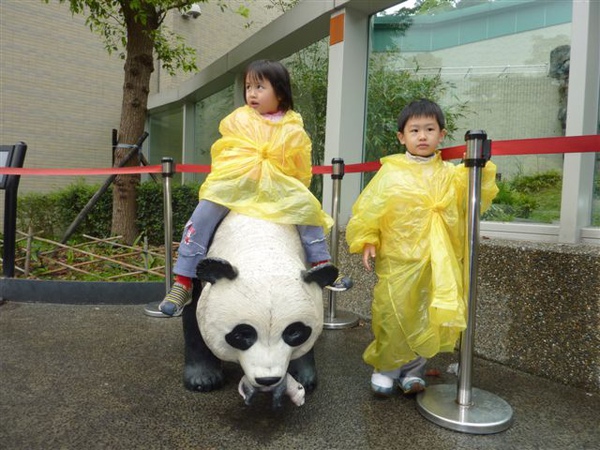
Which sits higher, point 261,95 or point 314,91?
point 314,91

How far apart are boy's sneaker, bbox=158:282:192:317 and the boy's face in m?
1.35

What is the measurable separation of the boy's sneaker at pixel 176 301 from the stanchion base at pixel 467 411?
1239 millimetres

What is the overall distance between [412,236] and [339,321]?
5.38 feet

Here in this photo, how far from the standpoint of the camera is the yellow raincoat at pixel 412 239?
7.29 ft

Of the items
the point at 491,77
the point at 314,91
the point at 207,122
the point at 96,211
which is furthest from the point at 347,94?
the point at 207,122

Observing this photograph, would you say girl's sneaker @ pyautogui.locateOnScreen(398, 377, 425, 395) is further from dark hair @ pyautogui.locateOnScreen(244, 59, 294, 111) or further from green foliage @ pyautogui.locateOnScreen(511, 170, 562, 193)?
green foliage @ pyautogui.locateOnScreen(511, 170, 562, 193)

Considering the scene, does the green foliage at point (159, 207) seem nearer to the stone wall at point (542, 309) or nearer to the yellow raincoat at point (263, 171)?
the yellow raincoat at point (263, 171)

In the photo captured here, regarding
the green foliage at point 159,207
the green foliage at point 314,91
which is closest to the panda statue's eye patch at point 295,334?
the green foliage at point 314,91

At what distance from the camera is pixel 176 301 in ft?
7.22

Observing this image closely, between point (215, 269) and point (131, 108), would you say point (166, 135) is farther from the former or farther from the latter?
point (215, 269)

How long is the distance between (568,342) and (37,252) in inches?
197

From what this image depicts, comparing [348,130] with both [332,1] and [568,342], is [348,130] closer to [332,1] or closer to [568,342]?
[332,1]

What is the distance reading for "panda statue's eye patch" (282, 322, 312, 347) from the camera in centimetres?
178

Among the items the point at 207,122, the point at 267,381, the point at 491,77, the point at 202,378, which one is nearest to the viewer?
the point at 267,381
